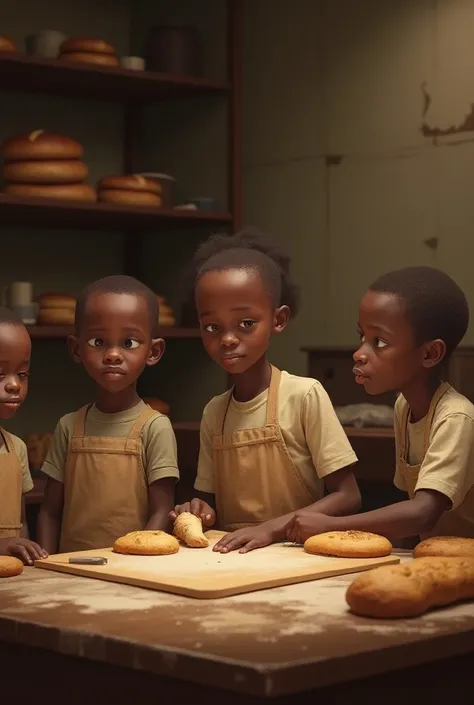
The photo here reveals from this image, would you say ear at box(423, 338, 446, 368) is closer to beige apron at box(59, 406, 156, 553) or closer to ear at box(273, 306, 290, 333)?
ear at box(273, 306, 290, 333)

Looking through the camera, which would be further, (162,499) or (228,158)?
(228,158)

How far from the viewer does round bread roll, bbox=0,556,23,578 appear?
1940 mm

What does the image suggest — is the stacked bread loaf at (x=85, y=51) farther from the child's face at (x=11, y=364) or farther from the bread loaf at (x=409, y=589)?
the bread loaf at (x=409, y=589)

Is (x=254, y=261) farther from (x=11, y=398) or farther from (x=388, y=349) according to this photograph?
(x=11, y=398)

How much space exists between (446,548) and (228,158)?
9.70ft

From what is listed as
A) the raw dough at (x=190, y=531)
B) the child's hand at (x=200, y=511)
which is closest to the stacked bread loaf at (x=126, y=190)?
the child's hand at (x=200, y=511)

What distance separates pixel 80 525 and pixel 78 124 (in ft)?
9.14

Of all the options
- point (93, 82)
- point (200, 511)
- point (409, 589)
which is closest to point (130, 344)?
point (200, 511)

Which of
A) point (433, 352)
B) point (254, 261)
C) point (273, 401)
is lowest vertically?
point (273, 401)

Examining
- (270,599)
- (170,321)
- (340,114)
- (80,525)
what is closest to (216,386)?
(170,321)

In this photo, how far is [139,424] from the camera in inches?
102

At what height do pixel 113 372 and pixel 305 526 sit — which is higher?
pixel 113 372

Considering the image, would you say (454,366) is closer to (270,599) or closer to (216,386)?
(216,386)

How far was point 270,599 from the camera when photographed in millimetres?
1728
